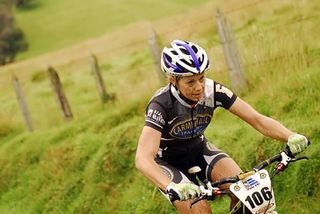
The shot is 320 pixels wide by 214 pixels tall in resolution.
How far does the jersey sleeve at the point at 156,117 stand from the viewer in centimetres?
522

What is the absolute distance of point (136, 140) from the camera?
9.65m

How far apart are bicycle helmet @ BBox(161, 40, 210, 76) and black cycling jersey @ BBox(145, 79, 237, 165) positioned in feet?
1.08

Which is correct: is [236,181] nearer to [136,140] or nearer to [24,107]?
[136,140]

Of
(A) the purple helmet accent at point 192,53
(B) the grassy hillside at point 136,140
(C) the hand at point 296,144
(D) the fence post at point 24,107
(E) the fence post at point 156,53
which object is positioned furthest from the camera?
(D) the fence post at point 24,107

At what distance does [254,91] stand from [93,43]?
2491cm

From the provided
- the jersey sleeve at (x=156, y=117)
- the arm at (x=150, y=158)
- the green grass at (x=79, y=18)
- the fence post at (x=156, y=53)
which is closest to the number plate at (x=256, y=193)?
the arm at (x=150, y=158)

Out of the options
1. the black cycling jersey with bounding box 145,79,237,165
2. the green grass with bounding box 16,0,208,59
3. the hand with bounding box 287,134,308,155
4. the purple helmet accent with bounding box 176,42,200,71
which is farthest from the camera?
the green grass with bounding box 16,0,208,59

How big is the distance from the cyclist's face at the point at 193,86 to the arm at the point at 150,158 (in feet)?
1.36

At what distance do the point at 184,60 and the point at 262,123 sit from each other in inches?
34.9

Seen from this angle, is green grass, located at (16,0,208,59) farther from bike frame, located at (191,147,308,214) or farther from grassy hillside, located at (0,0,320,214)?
bike frame, located at (191,147,308,214)

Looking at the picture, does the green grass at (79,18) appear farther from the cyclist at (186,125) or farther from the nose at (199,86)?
the nose at (199,86)

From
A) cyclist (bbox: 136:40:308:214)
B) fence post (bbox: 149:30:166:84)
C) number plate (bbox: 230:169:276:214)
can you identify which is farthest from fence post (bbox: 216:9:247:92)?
number plate (bbox: 230:169:276:214)

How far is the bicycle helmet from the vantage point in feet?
16.3

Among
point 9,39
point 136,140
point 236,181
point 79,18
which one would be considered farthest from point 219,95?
point 9,39
